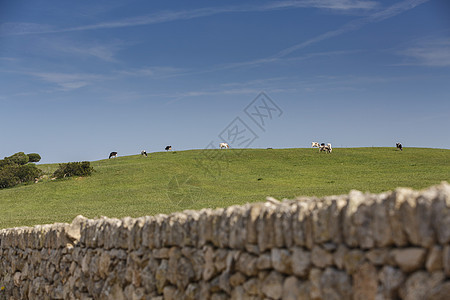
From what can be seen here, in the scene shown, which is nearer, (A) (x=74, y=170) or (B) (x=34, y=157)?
(A) (x=74, y=170)

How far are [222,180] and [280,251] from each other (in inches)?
1541

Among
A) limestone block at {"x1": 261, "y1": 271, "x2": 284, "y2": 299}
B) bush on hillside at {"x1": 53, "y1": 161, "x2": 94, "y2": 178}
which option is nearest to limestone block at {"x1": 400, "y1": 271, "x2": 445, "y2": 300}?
limestone block at {"x1": 261, "y1": 271, "x2": 284, "y2": 299}

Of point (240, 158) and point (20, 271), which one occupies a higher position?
point (240, 158)

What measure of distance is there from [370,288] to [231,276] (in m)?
2.17

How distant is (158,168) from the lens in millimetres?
53688

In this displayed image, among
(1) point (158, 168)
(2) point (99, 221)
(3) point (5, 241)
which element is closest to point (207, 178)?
(1) point (158, 168)

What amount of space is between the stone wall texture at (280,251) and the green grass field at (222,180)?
19.3 m

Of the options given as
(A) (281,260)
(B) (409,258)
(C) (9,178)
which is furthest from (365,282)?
(C) (9,178)

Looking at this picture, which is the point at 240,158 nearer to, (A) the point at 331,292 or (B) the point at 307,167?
(B) the point at 307,167

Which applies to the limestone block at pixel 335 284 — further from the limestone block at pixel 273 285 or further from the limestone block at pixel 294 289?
the limestone block at pixel 273 285

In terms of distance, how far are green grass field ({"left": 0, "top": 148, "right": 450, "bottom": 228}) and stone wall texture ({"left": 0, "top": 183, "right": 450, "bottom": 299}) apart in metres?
19.3

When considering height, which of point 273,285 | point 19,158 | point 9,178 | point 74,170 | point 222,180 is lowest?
point 273,285

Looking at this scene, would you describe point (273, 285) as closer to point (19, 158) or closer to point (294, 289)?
point (294, 289)

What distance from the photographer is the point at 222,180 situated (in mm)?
44500
